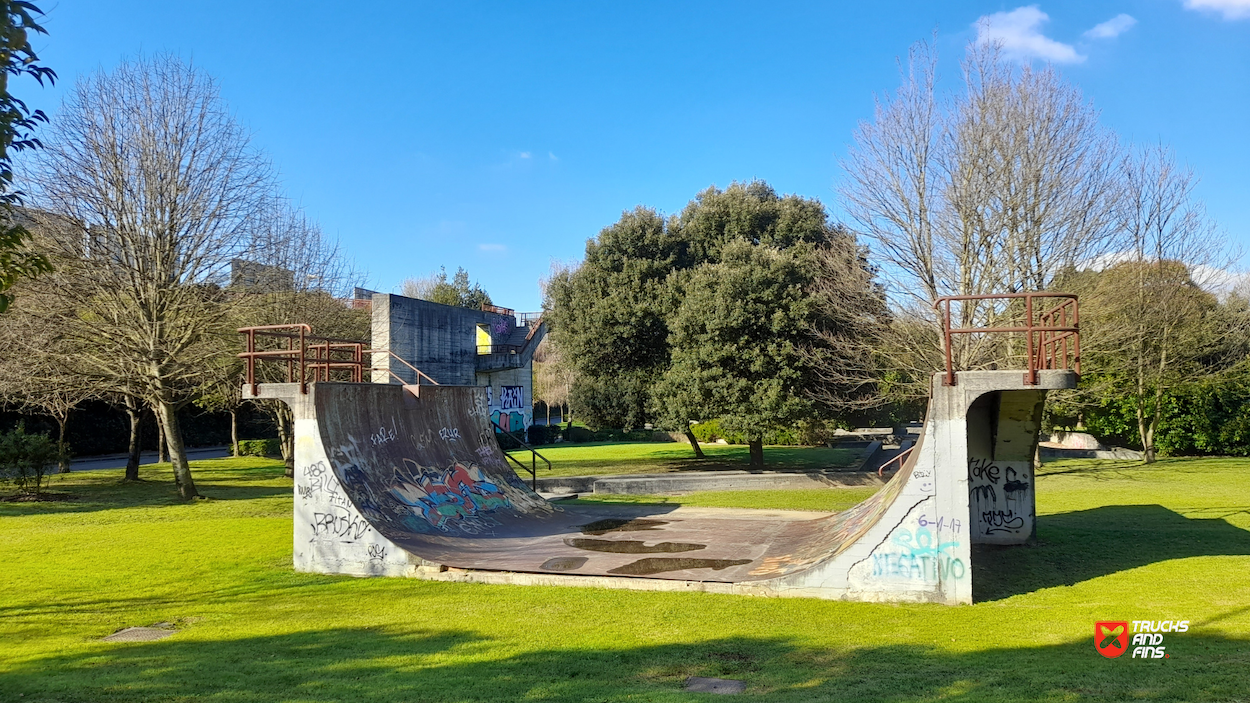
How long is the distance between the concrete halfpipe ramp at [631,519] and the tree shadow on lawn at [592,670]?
5.36ft

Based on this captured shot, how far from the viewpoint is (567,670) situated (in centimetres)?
629

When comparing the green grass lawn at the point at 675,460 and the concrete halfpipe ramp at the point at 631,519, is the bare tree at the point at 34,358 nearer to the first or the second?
the concrete halfpipe ramp at the point at 631,519

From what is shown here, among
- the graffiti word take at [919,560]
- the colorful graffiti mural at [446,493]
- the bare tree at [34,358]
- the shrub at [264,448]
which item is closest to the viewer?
the graffiti word take at [919,560]

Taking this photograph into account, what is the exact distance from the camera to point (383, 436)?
41.1 feet

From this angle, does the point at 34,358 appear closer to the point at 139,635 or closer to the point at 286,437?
the point at 286,437

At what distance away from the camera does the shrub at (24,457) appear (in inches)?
703

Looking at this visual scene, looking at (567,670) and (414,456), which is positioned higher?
(414,456)

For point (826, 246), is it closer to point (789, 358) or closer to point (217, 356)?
point (789, 358)

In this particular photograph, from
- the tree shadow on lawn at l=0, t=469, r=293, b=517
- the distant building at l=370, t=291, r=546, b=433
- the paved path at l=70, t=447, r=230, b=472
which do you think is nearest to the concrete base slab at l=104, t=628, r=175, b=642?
the tree shadow on lawn at l=0, t=469, r=293, b=517

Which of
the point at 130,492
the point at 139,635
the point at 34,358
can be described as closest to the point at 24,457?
the point at 34,358

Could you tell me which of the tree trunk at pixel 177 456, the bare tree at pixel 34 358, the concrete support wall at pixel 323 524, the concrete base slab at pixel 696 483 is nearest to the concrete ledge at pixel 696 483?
the concrete base slab at pixel 696 483

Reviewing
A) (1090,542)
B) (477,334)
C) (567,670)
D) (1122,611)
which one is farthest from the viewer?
(477,334)

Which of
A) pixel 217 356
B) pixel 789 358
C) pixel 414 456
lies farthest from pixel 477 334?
pixel 414 456

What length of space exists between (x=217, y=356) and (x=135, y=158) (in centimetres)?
510
